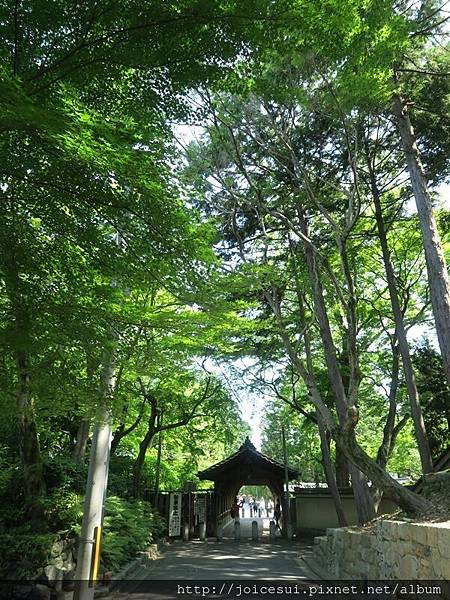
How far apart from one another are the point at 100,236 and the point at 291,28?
2.59 meters

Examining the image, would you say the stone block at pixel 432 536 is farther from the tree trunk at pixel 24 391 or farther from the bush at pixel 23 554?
the bush at pixel 23 554

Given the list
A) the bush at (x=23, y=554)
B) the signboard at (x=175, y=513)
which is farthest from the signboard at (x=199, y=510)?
the bush at (x=23, y=554)

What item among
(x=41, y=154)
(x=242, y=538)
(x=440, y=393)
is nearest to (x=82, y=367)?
(x=41, y=154)

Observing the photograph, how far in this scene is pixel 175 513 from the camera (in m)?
20.2

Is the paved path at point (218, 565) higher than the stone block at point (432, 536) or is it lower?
lower

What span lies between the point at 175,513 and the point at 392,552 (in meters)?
15.3

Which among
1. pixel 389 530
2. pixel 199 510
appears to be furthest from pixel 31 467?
pixel 199 510

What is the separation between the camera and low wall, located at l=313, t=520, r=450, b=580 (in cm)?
518

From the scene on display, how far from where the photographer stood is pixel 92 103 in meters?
4.15

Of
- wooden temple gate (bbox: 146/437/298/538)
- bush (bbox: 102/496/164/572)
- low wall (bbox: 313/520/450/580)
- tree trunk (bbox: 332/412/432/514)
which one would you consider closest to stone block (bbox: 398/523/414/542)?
low wall (bbox: 313/520/450/580)

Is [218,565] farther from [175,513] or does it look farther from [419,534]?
[419,534]

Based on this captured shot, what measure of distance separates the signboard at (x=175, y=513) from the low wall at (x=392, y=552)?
33.4ft

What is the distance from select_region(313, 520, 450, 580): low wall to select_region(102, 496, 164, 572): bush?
16.4 feet

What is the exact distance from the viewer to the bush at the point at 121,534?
32.6 feet
